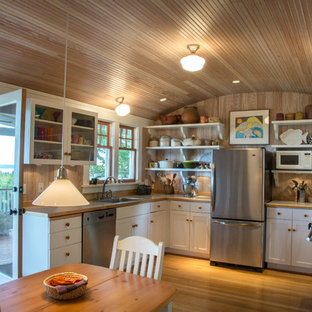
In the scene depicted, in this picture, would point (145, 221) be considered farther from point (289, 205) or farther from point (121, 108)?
point (289, 205)

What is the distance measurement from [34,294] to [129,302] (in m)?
0.50

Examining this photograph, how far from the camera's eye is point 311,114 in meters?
4.64

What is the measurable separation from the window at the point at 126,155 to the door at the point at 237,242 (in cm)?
164

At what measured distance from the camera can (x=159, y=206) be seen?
501 cm

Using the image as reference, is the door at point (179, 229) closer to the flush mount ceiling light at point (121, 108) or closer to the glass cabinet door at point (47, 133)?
the flush mount ceiling light at point (121, 108)

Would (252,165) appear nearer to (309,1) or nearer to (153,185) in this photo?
(153,185)

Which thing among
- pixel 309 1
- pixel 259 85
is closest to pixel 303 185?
pixel 259 85

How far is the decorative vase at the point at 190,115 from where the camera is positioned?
545 centimetres

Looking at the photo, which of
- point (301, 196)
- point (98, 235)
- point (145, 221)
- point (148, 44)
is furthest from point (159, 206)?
point (148, 44)

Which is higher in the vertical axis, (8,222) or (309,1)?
(309,1)

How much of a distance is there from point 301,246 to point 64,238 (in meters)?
3.04

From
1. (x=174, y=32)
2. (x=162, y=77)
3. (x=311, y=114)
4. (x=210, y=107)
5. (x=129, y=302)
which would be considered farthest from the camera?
(x=210, y=107)

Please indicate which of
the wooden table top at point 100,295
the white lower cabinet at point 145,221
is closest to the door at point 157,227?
the white lower cabinet at point 145,221

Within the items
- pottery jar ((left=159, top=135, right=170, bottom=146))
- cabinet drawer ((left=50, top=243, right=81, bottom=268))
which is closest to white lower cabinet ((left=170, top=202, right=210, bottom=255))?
pottery jar ((left=159, top=135, right=170, bottom=146))
